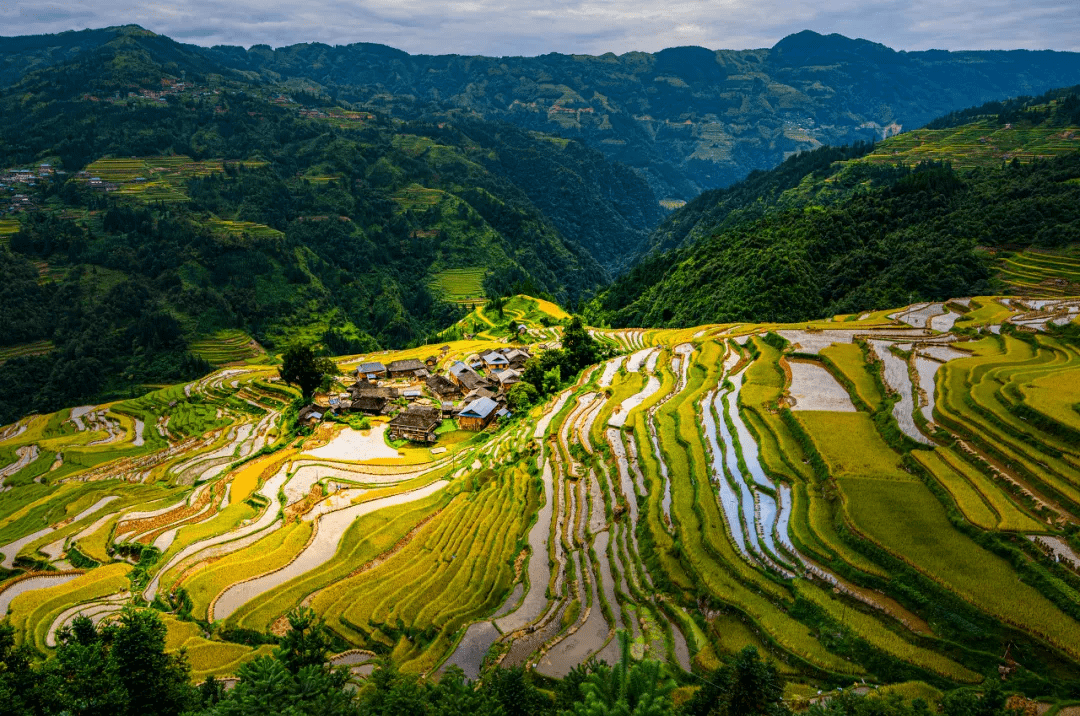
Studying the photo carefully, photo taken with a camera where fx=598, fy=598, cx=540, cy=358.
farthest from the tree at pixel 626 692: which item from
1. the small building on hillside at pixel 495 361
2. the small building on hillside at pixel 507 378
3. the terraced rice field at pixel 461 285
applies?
the terraced rice field at pixel 461 285

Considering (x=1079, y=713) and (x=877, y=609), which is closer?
(x=1079, y=713)

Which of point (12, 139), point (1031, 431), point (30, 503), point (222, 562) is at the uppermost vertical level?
point (12, 139)

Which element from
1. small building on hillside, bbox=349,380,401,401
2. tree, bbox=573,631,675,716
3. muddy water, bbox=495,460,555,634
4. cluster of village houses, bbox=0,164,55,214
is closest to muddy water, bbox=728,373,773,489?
muddy water, bbox=495,460,555,634

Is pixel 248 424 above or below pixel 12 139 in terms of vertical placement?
below

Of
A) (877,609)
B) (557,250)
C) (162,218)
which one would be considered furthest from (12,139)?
(877,609)

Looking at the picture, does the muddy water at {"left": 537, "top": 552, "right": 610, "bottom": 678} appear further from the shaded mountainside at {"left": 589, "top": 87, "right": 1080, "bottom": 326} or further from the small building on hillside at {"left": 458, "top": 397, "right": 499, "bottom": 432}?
the shaded mountainside at {"left": 589, "top": 87, "right": 1080, "bottom": 326}

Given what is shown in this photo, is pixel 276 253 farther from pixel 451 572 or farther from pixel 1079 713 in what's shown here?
pixel 1079 713
